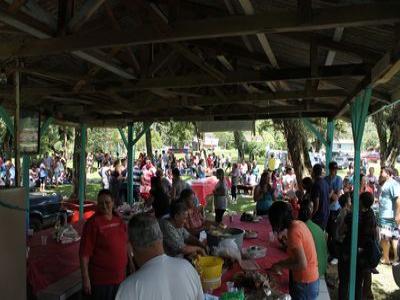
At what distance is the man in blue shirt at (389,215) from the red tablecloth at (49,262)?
5399 mm

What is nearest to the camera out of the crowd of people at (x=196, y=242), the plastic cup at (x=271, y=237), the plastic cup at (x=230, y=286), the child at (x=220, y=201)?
the crowd of people at (x=196, y=242)

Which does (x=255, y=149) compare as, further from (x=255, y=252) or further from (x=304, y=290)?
(x=304, y=290)

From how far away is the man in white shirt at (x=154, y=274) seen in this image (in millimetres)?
1775

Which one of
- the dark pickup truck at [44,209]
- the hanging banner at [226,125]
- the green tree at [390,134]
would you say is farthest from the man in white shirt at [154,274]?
the green tree at [390,134]

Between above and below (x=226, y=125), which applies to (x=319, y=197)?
below

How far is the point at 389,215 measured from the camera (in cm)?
722

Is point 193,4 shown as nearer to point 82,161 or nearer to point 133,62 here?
point 133,62

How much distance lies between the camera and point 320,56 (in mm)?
4949

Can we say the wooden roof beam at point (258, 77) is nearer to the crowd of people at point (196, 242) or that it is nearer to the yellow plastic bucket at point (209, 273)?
the crowd of people at point (196, 242)

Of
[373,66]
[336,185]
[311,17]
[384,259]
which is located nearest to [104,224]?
[311,17]

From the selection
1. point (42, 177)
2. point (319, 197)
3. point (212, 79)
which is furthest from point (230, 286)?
point (42, 177)

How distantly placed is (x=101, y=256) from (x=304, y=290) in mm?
1740

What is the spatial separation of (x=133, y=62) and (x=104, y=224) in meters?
2.44

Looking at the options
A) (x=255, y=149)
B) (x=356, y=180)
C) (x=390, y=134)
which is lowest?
(x=356, y=180)
